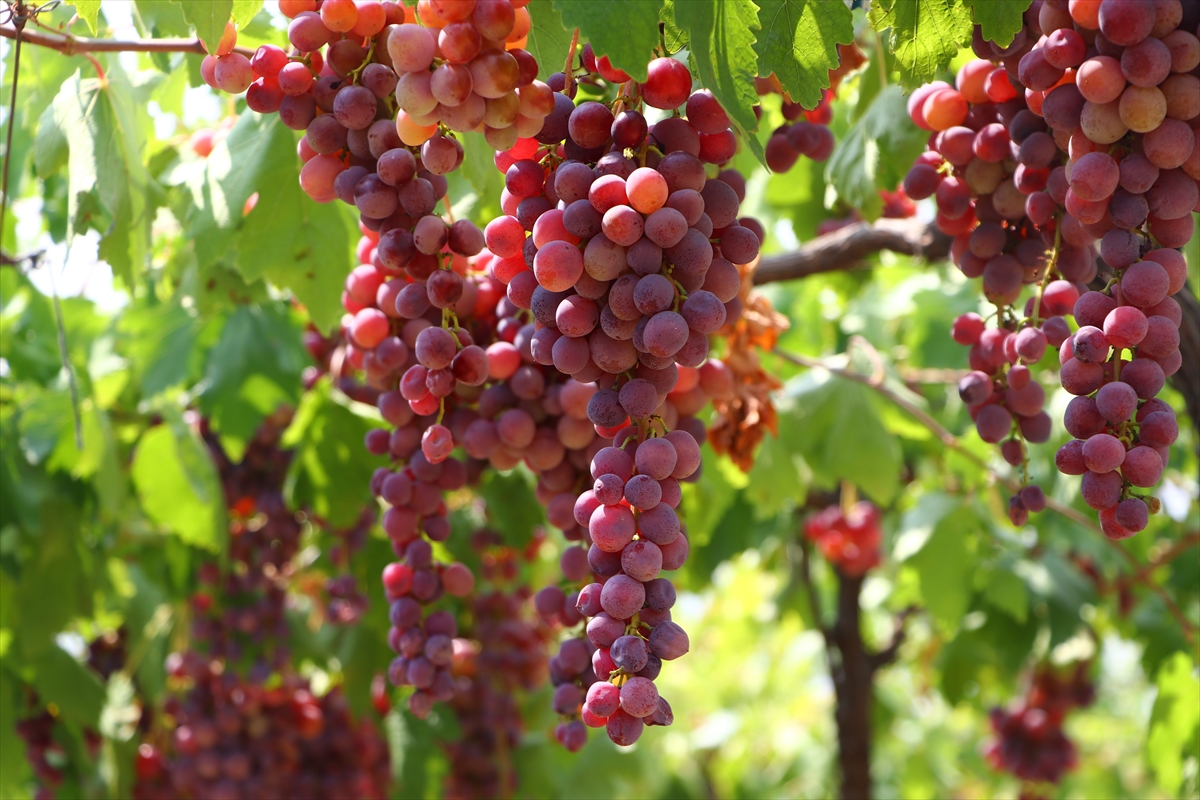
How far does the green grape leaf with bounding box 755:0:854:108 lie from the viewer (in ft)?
3.03

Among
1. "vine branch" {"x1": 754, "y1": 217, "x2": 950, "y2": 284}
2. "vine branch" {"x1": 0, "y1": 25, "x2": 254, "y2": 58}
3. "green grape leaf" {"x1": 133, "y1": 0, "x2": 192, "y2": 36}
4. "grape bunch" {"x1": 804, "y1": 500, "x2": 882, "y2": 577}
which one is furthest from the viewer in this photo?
"grape bunch" {"x1": 804, "y1": 500, "x2": 882, "y2": 577}

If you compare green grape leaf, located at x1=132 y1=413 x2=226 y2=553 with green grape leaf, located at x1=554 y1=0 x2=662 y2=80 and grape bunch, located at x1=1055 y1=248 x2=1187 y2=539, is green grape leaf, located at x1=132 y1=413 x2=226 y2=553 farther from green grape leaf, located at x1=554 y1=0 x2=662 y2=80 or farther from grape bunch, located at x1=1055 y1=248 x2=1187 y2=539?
grape bunch, located at x1=1055 y1=248 x2=1187 y2=539

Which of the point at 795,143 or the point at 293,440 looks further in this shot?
the point at 293,440

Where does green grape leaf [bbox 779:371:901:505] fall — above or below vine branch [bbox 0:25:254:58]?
below

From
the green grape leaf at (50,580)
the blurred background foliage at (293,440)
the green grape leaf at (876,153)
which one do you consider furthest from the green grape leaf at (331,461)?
the green grape leaf at (876,153)

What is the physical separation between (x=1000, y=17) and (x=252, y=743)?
2665 millimetres

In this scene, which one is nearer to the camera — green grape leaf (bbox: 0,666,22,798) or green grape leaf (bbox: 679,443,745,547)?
green grape leaf (bbox: 0,666,22,798)

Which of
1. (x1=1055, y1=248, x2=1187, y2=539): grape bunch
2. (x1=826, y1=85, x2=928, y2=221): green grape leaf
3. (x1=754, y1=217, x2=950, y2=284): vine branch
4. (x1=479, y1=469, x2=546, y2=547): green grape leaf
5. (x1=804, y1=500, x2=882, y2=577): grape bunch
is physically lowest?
(x1=804, y1=500, x2=882, y2=577): grape bunch

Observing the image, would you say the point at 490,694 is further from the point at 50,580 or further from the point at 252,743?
the point at 50,580

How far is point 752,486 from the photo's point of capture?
96.9 inches

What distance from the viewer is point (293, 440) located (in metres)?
2.20

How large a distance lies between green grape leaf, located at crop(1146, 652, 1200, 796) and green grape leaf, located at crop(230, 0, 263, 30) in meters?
1.99

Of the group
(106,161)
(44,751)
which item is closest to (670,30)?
(106,161)

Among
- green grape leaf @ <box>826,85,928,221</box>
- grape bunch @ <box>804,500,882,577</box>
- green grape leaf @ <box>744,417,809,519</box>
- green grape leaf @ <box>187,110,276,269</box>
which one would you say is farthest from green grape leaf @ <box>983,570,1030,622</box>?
green grape leaf @ <box>187,110,276,269</box>
